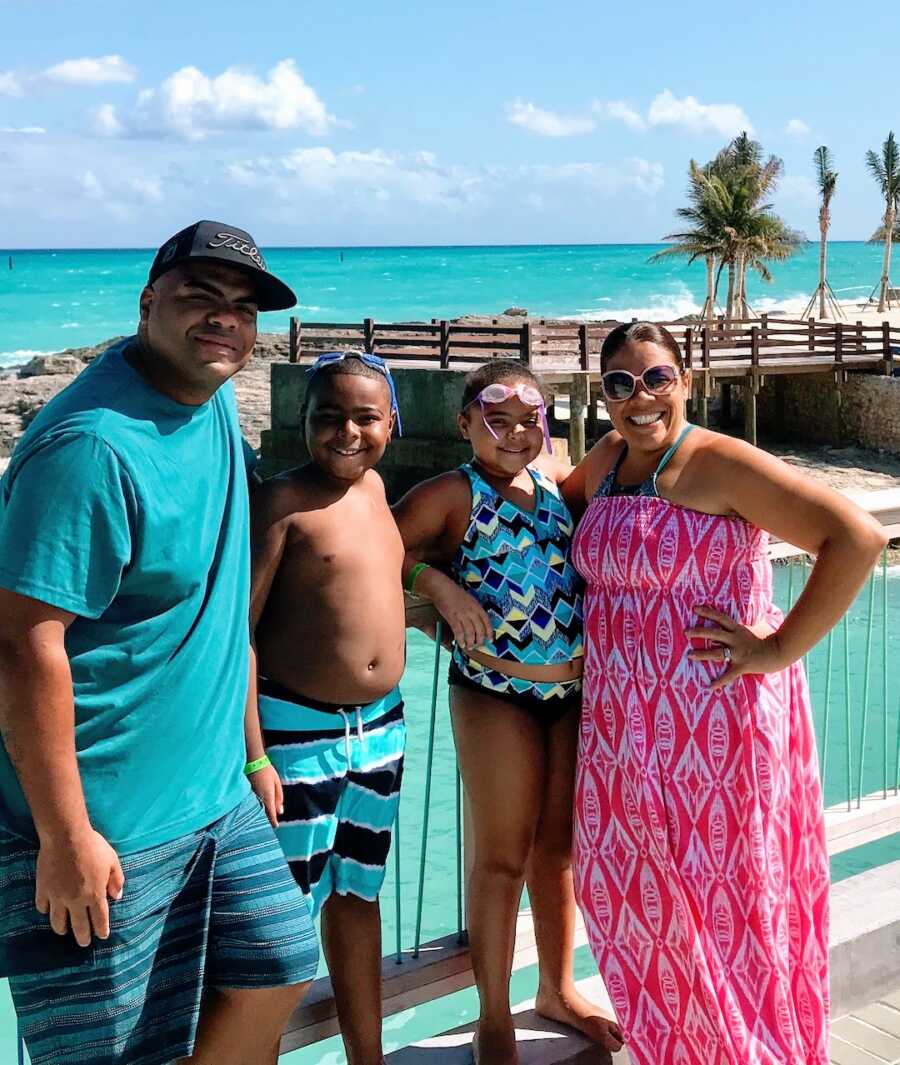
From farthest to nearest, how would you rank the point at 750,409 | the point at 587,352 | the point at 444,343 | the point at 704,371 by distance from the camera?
the point at 750,409, the point at 704,371, the point at 587,352, the point at 444,343

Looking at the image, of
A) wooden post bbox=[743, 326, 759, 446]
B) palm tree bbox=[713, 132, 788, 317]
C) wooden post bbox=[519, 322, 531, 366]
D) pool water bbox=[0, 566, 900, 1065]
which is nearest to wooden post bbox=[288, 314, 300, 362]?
wooden post bbox=[519, 322, 531, 366]

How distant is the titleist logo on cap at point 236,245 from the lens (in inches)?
90.3

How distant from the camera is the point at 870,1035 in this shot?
11.9ft

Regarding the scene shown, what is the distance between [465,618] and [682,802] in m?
0.66

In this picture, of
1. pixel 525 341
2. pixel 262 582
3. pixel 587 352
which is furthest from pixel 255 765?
pixel 587 352

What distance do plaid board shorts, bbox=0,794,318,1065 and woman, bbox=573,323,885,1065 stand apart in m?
0.84

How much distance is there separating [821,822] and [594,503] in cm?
95

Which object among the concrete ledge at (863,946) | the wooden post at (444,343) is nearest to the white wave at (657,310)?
the wooden post at (444,343)

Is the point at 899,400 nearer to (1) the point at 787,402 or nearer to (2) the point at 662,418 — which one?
(1) the point at 787,402

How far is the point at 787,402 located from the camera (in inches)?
1209

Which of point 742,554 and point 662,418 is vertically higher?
point 662,418

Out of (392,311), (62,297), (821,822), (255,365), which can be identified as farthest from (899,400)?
(62,297)

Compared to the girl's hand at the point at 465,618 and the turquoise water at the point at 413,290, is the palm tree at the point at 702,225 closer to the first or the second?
the turquoise water at the point at 413,290

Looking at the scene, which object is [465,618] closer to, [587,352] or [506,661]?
[506,661]
